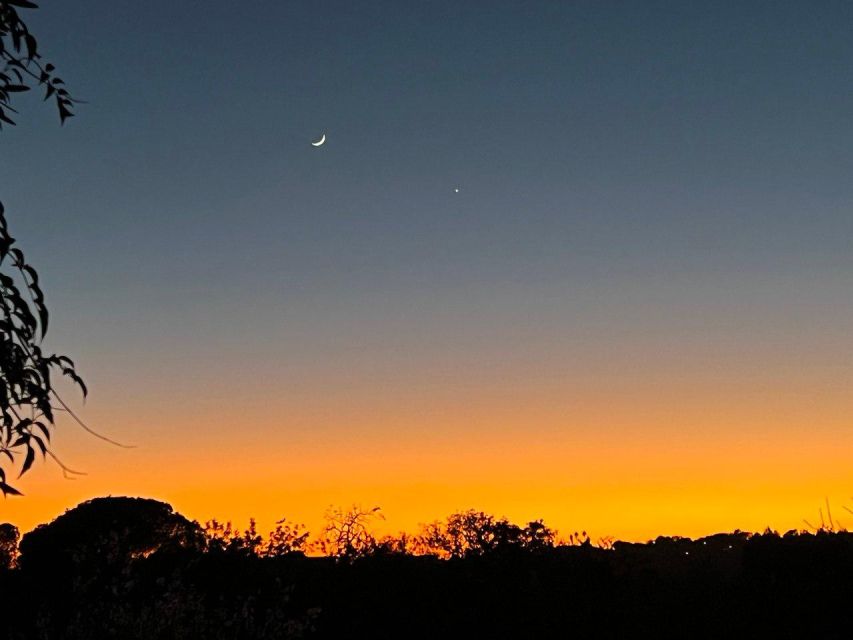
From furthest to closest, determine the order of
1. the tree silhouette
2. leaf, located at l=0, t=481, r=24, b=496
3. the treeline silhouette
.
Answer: the tree silhouette < the treeline silhouette < leaf, located at l=0, t=481, r=24, b=496

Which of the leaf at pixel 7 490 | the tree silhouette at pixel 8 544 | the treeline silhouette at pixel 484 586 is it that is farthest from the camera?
the tree silhouette at pixel 8 544

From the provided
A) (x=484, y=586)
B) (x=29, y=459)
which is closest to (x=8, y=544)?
(x=484, y=586)

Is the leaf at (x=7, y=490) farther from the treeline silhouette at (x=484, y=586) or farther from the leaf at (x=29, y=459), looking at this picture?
the treeline silhouette at (x=484, y=586)

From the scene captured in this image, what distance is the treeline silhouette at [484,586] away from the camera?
2012 cm

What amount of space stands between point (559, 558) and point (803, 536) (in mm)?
6381

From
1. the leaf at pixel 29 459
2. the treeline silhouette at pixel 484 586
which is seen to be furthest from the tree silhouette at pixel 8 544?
the leaf at pixel 29 459

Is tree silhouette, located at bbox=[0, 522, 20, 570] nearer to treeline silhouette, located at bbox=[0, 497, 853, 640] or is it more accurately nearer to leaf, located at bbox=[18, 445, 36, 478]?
treeline silhouette, located at bbox=[0, 497, 853, 640]

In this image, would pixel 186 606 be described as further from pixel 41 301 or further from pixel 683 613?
pixel 683 613

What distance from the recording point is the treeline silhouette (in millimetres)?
20125

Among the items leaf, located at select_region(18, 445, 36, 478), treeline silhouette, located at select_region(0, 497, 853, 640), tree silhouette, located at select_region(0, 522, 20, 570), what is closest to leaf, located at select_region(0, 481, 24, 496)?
leaf, located at select_region(18, 445, 36, 478)

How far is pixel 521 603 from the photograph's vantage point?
2216cm

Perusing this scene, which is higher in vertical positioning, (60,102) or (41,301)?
(60,102)

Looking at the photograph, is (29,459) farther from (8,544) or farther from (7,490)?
(8,544)

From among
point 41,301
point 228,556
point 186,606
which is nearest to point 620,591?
point 228,556
